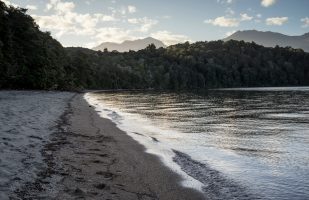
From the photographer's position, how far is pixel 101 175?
12.3 metres

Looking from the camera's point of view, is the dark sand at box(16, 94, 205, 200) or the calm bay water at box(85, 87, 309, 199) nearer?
the dark sand at box(16, 94, 205, 200)

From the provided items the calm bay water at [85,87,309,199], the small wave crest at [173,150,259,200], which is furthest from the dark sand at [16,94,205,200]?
the calm bay water at [85,87,309,199]

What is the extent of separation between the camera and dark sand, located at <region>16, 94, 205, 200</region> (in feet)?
33.0

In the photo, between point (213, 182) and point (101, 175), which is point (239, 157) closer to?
point (213, 182)

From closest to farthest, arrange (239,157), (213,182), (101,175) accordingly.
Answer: (101,175) < (213,182) < (239,157)

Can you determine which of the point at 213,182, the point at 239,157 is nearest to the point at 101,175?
the point at 213,182

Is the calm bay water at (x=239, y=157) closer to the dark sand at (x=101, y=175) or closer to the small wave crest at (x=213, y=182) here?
the small wave crest at (x=213, y=182)

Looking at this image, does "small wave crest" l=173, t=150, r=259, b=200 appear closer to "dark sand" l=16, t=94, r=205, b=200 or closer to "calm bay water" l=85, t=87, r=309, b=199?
"calm bay water" l=85, t=87, r=309, b=199

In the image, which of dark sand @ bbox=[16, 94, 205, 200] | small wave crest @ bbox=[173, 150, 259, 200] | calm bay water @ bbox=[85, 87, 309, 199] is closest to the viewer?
dark sand @ bbox=[16, 94, 205, 200]

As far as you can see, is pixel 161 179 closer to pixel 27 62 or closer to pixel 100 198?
pixel 100 198

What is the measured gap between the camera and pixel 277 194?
11.0 metres

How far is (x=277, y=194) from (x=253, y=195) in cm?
73

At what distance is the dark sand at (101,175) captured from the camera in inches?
396

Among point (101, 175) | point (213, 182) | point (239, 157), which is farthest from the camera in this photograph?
point (239, 157)
